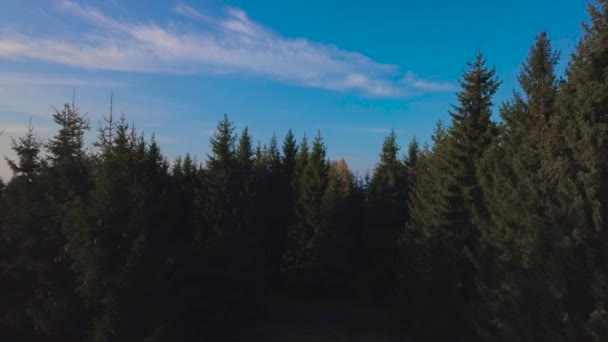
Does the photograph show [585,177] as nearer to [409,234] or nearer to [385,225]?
[409,234]

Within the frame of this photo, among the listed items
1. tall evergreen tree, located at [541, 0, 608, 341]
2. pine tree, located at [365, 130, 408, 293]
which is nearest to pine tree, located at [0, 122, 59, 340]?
tall evergreen tree, located at [541, 0, 608, 341]

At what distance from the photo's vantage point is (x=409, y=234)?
862 inches

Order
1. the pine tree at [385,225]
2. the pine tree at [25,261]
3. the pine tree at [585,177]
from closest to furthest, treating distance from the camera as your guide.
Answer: the pine tree at [585,177] → the pine tree at [25,261] → the pine tree at [385,225]

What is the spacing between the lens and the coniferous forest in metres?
12.7

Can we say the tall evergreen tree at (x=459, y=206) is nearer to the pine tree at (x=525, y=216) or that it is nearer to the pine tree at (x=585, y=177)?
Result: the pine tree at (x=525, y=216)

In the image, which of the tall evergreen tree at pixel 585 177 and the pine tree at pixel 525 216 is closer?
the tall evergreen tree at pixel 585 177

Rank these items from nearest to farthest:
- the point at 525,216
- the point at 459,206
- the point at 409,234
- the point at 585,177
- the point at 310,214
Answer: the point at 585,177 → the point at 525,216 → the point at 459,206 → the point at 409,234 → the point at 310,214

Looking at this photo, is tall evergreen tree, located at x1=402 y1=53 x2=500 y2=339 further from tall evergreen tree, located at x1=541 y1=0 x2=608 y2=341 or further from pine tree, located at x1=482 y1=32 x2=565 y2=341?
tall evergreen tree, located at x1=541 y1=0 x2=608 y2=341

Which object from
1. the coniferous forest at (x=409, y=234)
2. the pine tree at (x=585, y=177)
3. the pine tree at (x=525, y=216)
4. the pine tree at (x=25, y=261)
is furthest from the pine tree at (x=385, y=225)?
the pine tree at (x=25, y=261)

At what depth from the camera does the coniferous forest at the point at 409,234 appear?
41.8 feet

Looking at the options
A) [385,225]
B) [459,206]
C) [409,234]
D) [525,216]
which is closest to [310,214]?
[385,225]

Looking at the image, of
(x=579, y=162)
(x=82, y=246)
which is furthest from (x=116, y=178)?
(x=579, y=162)

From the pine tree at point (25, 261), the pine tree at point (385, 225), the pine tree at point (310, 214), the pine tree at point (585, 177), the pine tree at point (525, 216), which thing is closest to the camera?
the pine tree at point (585, 177)

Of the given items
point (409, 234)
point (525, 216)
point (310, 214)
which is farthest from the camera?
point (310, 214)
